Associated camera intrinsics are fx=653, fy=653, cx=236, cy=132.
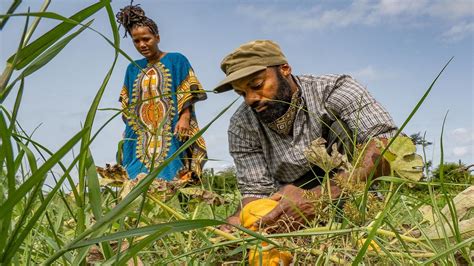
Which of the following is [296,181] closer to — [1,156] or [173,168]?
[173,168]

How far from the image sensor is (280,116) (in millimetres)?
2734

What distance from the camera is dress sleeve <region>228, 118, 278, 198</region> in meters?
2.90

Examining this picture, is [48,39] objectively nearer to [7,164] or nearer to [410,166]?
[7,164]

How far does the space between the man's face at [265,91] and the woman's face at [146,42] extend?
2035mm

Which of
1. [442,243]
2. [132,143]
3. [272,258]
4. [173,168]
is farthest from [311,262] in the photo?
[132,143]

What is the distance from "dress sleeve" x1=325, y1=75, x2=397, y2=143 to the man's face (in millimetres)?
193

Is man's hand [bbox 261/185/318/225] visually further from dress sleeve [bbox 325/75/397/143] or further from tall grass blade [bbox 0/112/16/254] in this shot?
tall grass blade [bbox 0/112/16/254]

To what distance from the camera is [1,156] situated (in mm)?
616

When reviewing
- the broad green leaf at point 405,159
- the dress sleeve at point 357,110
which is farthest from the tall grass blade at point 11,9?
the dress sleeve at point 357,110

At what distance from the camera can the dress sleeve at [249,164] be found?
2.90 metres

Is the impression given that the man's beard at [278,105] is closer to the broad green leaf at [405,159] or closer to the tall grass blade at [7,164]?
the broad green leaf at [405,159]

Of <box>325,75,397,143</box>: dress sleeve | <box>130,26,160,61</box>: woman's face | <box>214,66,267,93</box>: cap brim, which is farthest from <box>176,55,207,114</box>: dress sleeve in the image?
<box>325,75,397,143</box>: dress sleeve

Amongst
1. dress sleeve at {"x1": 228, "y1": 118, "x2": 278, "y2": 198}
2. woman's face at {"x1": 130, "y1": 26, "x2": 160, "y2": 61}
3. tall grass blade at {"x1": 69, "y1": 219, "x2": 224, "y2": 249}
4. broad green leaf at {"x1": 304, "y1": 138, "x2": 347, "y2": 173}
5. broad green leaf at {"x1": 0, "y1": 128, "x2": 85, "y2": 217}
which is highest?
woman's face at {"x1": 130, "y1": 26, "x2": 160, "y2": 61}

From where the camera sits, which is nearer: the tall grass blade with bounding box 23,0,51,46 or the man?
the tall grass blade with bounding box 23,0,51,46
